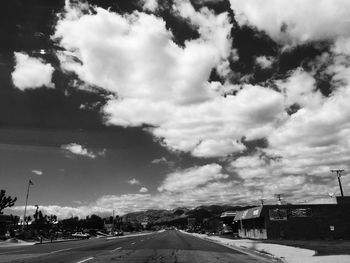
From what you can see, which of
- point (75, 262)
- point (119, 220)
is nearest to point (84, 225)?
point (119, 220)

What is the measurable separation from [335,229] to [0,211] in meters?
53.2

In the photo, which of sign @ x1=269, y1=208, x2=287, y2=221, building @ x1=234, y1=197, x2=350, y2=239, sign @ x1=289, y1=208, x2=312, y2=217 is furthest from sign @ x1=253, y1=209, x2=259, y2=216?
sign @ x1=289, y1=208, x2=312, y2=217

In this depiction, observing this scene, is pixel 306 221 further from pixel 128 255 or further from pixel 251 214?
pixel 128 255

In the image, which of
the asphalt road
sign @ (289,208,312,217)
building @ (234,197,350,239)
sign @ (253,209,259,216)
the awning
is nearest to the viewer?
the asphalt road

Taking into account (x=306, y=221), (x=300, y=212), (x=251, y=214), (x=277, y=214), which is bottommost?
(x=306, y=221)

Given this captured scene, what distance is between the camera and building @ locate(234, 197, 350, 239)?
6038cm

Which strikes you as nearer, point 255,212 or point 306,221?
point 306,221

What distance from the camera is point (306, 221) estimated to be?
201 feet

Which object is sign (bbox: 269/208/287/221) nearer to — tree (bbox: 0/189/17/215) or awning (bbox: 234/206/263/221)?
awning (bbox: 234/206/263/221)

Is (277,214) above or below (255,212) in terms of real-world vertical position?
below

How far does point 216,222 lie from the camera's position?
152 m

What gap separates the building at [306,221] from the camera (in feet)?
198

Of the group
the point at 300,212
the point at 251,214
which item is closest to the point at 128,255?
the point at 300,212

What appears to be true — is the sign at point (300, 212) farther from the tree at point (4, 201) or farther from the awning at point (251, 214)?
the tree at point (4, 201)
